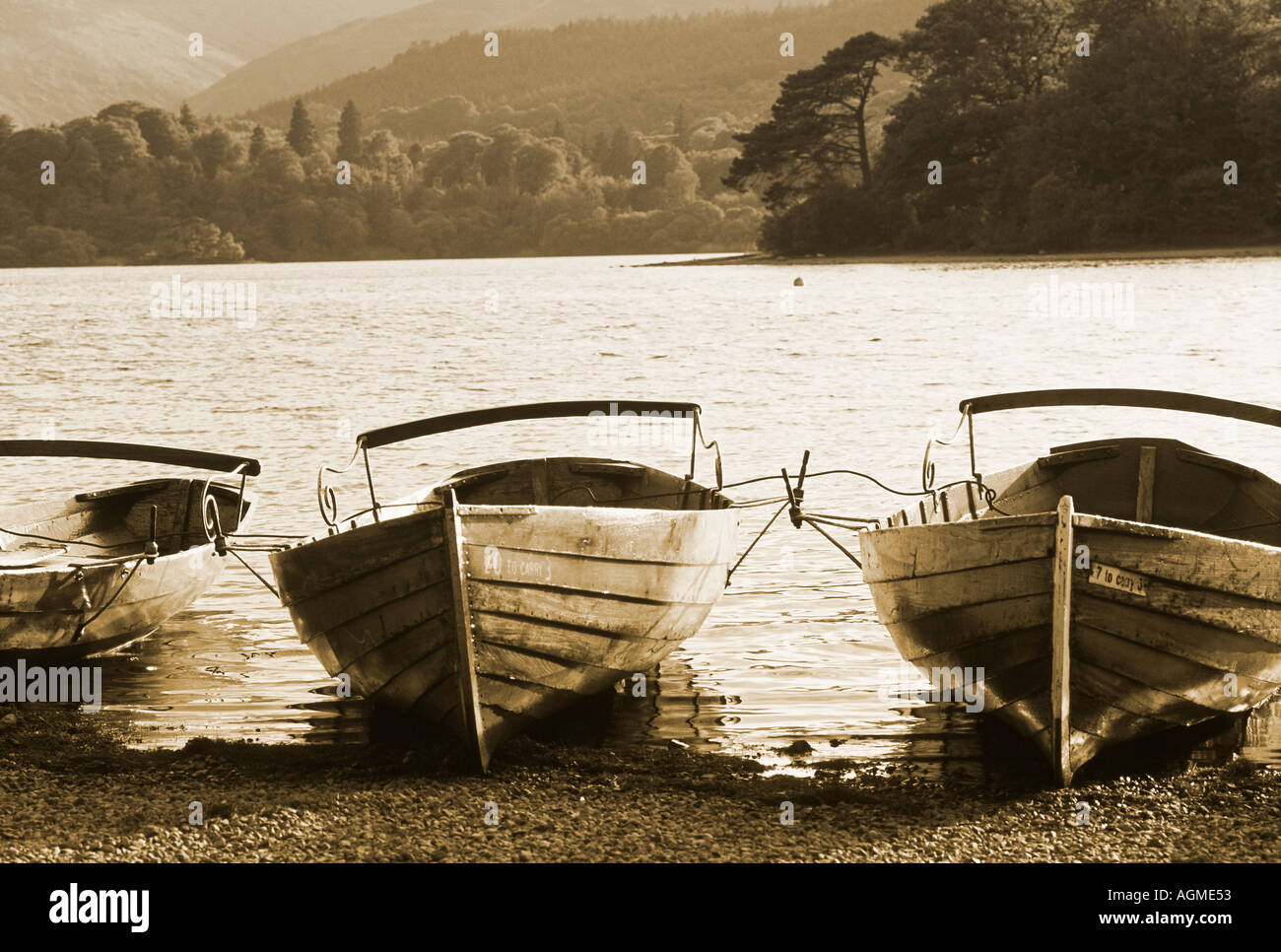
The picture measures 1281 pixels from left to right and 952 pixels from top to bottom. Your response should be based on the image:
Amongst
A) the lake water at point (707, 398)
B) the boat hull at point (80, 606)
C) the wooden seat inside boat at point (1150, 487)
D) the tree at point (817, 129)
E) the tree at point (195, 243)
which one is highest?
the tree at point (817, 129)

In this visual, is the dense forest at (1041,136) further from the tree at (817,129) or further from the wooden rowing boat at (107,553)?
the wooden rowing boat at (107,553)

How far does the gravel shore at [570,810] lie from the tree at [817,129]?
4172 inches

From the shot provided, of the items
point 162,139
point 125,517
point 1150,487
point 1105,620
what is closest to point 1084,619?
point 1105,620

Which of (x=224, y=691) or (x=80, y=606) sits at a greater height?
(x=80, y=606)

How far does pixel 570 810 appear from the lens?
26.3 feet

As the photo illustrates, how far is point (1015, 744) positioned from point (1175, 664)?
1178mm

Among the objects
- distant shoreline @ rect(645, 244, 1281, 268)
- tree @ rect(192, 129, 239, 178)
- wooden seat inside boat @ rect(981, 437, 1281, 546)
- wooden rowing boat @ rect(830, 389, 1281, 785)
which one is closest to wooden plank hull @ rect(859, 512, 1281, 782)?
wooden rowing boat @ rect(830, 389, 1281, 785)

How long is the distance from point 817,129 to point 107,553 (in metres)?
105

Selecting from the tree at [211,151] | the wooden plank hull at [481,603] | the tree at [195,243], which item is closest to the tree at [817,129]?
the tree at [195,243]

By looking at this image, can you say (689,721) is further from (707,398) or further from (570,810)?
(707,398)

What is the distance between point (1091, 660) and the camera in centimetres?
830

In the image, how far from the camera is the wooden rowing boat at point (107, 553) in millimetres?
10023
